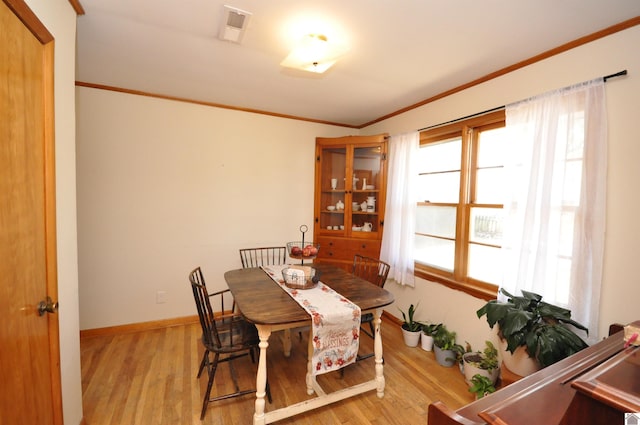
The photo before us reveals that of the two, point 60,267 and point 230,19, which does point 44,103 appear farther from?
point 230,19

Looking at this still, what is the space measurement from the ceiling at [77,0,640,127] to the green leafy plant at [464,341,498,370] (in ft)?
7.13

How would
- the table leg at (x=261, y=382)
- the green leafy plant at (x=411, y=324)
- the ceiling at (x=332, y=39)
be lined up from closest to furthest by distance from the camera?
the ceiling at (x=332, y=39), the table leg at (x=261, y=382), the green leafy plant at (x=411, y=324)

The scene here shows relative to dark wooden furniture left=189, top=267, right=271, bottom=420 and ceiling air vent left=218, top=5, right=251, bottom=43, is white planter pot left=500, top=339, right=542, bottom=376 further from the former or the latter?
ceiling air vent left=218, top=5, right=251, bottom=43

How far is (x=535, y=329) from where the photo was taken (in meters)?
1.62

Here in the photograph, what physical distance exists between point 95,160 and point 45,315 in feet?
6.58

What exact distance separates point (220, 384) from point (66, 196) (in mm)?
1630

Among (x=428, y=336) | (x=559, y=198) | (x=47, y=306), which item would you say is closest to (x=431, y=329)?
(x=428, y=336)

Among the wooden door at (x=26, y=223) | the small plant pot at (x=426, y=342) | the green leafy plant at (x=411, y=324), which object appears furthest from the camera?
the green leafy plant at (x=411, y=324)

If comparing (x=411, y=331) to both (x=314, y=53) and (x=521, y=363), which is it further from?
(x=314, y=53)

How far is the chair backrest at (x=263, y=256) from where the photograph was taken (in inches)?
128

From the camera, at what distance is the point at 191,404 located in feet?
6.14

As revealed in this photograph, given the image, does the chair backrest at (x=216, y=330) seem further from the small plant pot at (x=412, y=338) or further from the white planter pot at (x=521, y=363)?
the white planter pot at (x=521, y=363)

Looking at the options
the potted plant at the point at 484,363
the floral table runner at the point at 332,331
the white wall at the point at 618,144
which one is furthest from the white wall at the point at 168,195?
the white wall at the point at 618,144

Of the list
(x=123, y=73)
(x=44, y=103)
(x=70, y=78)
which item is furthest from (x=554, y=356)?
(x=123, y=73)
